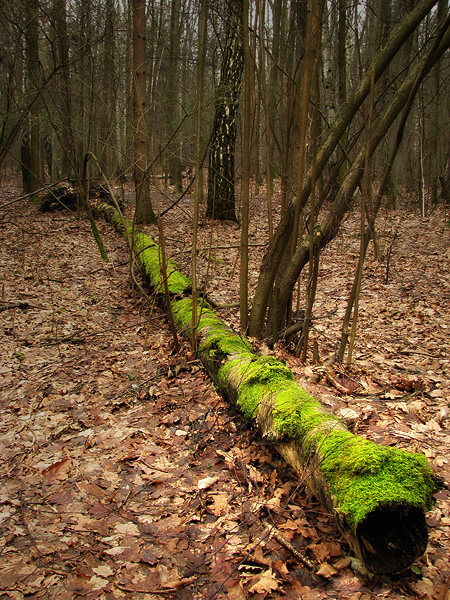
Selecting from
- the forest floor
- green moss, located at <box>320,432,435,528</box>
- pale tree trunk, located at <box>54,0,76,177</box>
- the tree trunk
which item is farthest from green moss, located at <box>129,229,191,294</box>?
green moss, located at <box>320,432,435,528</box>

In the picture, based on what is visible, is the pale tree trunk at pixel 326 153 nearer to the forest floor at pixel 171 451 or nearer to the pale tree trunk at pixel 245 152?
the pale tree trunk at pixel 245 152

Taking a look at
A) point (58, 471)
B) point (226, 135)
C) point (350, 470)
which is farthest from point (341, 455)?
point (226, 135)

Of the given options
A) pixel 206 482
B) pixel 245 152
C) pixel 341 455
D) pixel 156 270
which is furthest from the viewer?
pixel 156 270

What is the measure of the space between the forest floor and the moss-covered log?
0.16 metres

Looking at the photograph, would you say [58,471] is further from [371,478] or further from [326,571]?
[371,478]

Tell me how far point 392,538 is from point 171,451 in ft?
5.46

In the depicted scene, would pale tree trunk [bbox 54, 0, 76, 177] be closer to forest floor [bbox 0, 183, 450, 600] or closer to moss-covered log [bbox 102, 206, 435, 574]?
forest floor [bbox 0, 183, 450, 600]

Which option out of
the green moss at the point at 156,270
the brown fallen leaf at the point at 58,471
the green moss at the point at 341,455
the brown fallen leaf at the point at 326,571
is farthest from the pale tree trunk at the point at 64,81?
the brown fallen leaf at the point at 326,571

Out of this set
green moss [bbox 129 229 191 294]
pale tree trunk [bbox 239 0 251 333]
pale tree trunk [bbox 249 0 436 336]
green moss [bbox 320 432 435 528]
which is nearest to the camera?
green moss [bbox 320 432 435 528]

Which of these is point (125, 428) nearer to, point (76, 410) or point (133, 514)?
point (76, 410)

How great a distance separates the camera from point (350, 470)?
77.4 inches

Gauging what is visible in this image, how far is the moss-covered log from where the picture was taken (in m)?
1.80

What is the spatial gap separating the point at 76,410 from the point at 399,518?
2.83 meters

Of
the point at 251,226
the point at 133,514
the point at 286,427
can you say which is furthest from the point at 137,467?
the point at 251,226
